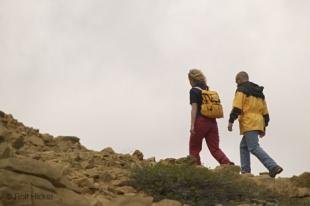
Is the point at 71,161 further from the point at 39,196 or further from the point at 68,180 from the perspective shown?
the point at 39,196

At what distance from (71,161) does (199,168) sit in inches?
67.4

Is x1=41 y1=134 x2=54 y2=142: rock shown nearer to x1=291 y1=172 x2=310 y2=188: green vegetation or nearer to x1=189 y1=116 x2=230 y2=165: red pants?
x1=189 y1=116 x2=230 y2=165: red pants

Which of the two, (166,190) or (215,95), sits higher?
(215,95)

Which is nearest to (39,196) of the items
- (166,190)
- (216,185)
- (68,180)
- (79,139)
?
(68,180)

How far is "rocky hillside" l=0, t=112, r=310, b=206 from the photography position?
282 inches

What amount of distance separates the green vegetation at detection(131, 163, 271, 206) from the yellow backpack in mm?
2066

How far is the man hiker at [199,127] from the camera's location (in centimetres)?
1158

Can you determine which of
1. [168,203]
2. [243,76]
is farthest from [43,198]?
[243,76]

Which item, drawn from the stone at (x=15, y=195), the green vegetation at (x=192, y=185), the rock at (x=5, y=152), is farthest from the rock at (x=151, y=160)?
the stone at (x=15, y=195)

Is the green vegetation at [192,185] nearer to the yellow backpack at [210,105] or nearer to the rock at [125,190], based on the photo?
the rock at [125,190]

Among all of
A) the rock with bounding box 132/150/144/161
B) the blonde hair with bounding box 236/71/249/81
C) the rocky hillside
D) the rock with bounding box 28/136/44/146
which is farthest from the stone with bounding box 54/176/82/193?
the blonde hair with bounding box 236/71/249/81

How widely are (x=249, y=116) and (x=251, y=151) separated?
58 centimetres

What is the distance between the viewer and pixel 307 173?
424 inches

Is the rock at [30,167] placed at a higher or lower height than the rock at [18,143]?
lower
